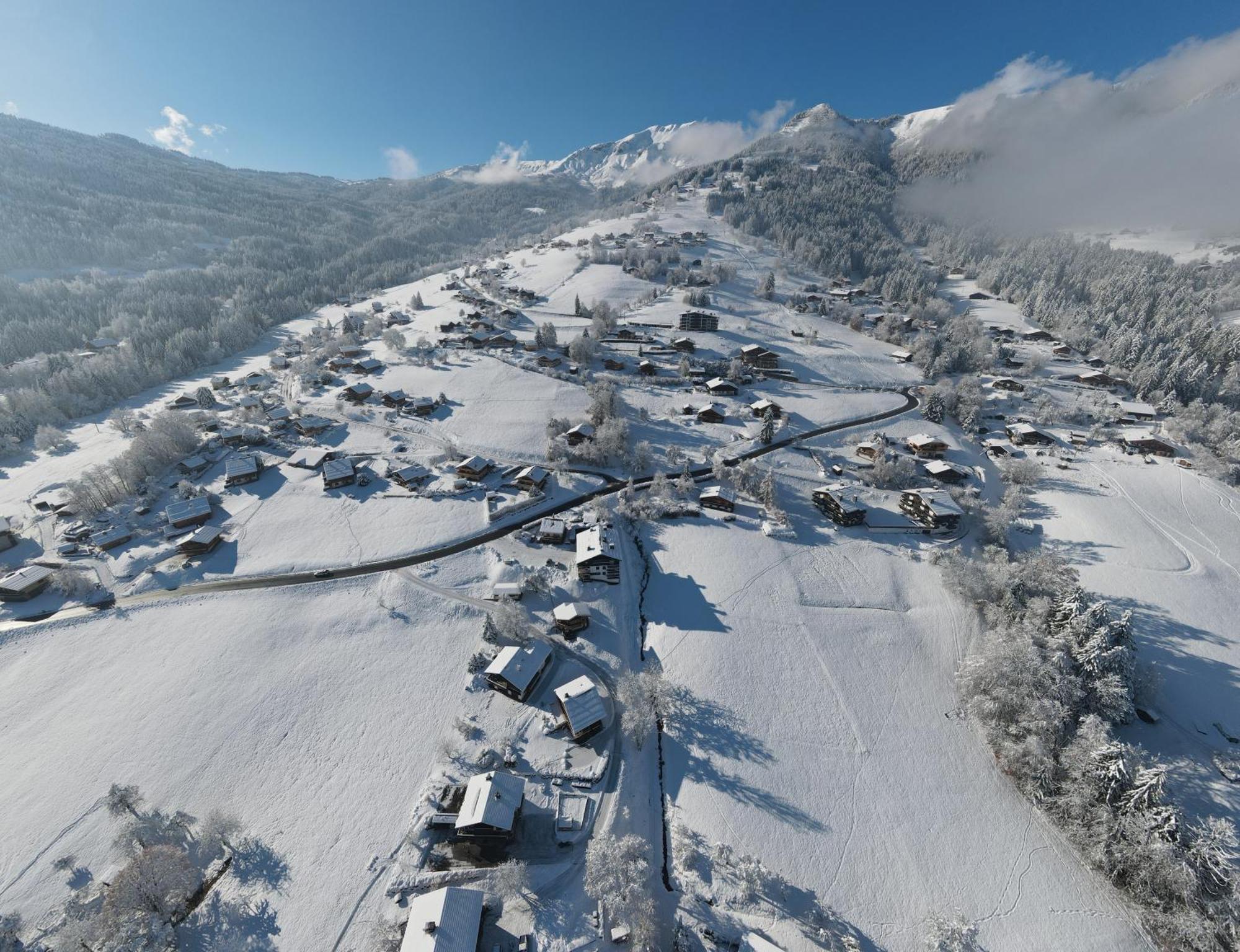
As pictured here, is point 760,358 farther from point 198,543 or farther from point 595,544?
point 198,543

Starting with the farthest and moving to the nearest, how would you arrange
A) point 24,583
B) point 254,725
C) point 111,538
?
point 111,538 < point 24,583 < point 254,725

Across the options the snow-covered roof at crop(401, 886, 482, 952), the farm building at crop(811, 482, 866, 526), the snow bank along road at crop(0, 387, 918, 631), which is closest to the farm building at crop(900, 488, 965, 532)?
the farm building at crop(811, 482, 866, 526)

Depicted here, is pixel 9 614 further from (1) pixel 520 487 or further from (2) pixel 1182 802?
(2) pixel 1182 802

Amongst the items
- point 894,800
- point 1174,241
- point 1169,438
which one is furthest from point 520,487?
point 1174,241

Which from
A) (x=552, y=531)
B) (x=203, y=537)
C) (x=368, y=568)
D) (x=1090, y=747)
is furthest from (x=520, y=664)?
(x=203, y=537)

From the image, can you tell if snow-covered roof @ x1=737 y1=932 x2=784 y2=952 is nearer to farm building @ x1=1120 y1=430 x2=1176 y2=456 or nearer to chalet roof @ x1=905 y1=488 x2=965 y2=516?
chalet roof @ x1=905 y1=488 x2=965 y2=516

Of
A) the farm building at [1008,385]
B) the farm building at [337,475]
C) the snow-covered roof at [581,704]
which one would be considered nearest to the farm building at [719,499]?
the snow-covered roof at [581,704]
